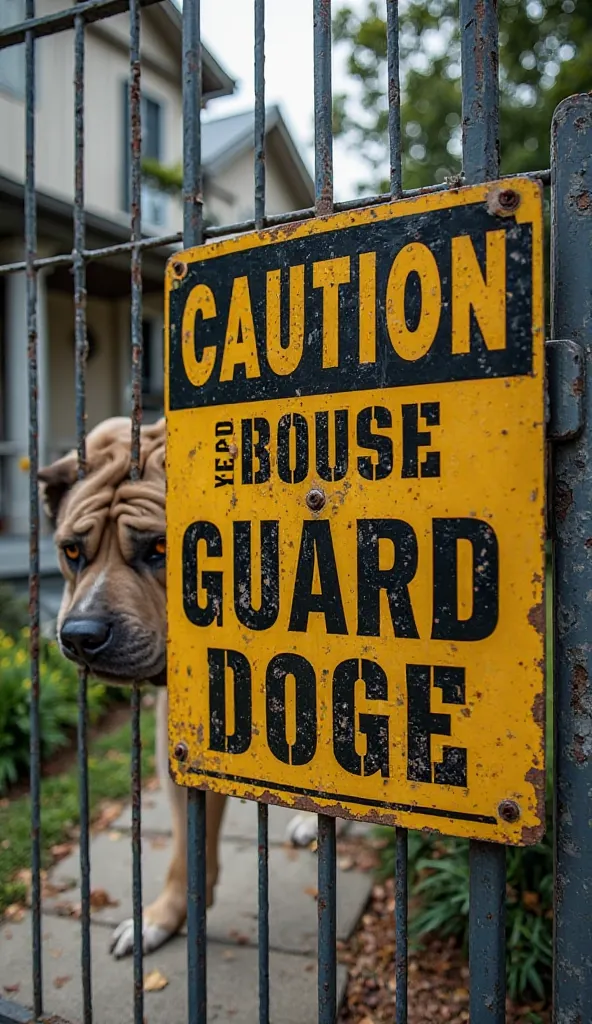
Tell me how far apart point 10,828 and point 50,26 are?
3.74 meters

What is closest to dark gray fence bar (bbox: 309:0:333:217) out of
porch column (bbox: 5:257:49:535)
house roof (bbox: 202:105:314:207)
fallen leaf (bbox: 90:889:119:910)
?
fallen leaf (bbox: 90:889:119:910)

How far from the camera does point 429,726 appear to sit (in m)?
1.35

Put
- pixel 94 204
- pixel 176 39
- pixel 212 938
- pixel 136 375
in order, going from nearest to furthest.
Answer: pixel 136 375 < pixel 212 938 < pixel 94 204 < pixel 176 39

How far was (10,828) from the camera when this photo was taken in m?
3.99

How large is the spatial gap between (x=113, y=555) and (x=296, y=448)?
1078mm

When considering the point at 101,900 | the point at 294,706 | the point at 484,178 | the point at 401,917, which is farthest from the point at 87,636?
the point at 101,900

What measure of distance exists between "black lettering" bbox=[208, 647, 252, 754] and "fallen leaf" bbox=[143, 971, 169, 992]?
162 centimetres

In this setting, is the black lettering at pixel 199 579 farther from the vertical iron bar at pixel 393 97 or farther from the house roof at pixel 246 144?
the house roof at pixel 246 144

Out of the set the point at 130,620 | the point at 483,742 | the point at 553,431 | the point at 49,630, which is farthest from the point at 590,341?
the point at 49,630

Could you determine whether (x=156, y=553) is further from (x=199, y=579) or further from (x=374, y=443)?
(x=374, y=443)

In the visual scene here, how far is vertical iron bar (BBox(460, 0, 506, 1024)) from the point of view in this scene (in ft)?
4.47

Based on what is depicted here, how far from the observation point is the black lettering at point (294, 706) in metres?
1.48

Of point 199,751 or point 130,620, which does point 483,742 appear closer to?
point 199,751

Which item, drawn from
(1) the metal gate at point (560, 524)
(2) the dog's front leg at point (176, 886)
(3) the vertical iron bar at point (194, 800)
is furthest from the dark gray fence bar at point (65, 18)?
(2) the dog's front leg at point (176, 886)
